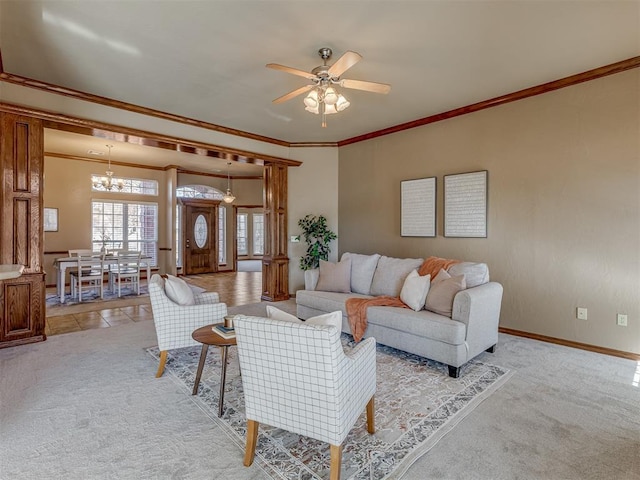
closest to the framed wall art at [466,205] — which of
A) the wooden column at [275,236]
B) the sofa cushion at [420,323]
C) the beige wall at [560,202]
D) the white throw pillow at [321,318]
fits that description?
the beige wall at [560,202]

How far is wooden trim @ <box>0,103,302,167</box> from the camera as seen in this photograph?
12.2 ft

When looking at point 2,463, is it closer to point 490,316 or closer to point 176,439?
point 176,439

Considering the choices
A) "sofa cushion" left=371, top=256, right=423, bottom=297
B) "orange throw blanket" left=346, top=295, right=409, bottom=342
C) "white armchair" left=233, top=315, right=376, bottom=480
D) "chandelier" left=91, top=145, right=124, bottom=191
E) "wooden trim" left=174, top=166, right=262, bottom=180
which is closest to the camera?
"white armchair" left=233, top=315, right=376, bottom=480

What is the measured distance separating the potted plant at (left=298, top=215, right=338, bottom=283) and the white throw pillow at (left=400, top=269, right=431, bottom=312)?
8.94ft

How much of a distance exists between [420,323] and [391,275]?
→ 1091 mm

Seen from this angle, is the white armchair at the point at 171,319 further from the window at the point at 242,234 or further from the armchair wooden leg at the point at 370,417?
the window at the point at 242,234

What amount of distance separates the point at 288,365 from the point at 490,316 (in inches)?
97.6

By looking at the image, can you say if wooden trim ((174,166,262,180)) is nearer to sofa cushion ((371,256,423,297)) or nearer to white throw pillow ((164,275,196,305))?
white throw pillow ((164,275,196,305))

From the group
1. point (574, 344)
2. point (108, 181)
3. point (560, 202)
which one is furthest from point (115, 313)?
point (560, 202)

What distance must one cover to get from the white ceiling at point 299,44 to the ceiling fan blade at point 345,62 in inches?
15.5

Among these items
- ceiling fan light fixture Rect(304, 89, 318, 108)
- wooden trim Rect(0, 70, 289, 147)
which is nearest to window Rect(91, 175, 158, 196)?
wooden trim Rect(0, 70, 289, 147)

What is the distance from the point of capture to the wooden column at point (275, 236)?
6.09 metres

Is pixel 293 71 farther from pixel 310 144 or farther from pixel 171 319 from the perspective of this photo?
pixel 310 144

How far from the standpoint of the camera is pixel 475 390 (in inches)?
103
